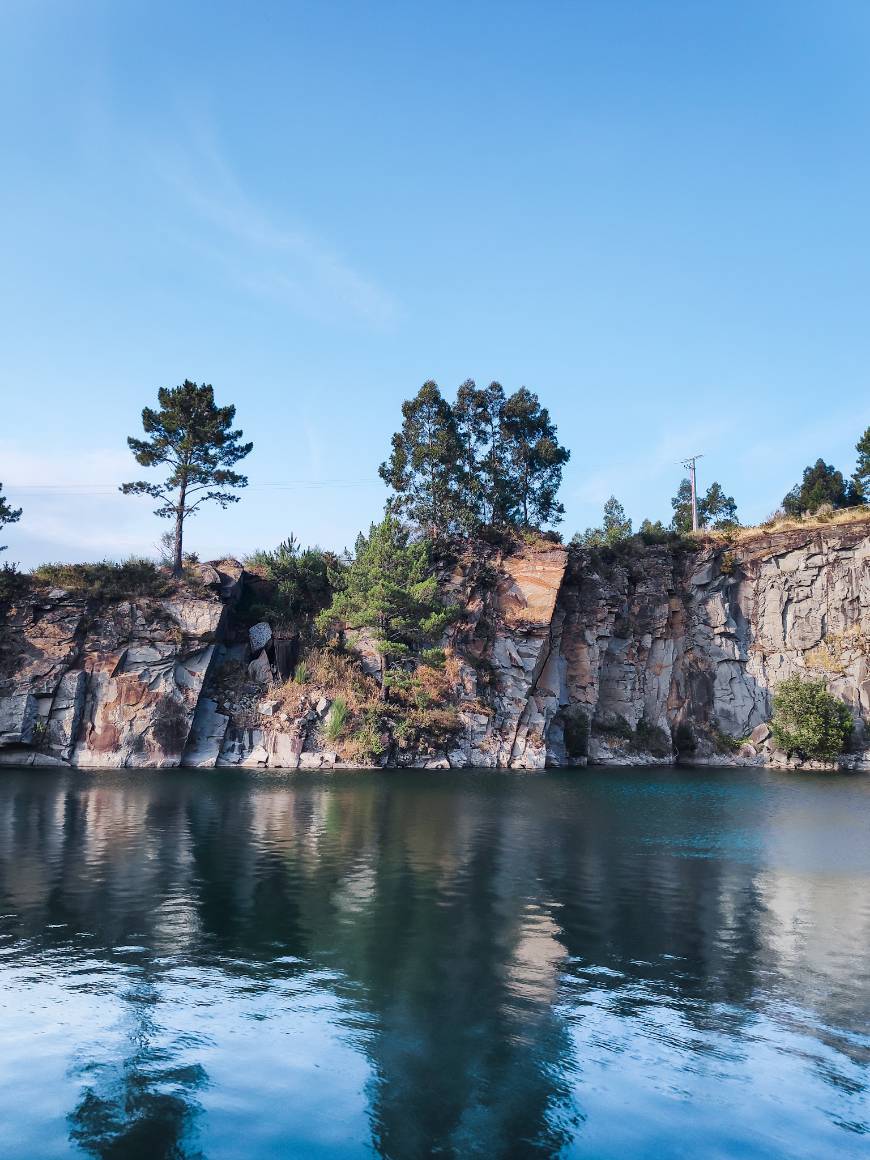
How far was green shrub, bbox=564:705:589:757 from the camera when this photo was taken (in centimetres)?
6412

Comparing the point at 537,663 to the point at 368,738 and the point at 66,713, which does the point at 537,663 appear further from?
the point at 66,713

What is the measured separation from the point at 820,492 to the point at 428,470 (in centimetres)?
4994

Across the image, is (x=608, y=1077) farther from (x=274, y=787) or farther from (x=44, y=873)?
(x=274, y=787)

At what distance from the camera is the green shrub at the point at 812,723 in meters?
59.8

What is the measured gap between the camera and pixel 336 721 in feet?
176

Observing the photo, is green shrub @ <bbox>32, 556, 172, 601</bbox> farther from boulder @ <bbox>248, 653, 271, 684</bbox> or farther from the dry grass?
the dry grass

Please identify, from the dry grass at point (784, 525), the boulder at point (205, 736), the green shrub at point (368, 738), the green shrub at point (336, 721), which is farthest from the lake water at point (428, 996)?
the dry grass at point (784, 525)

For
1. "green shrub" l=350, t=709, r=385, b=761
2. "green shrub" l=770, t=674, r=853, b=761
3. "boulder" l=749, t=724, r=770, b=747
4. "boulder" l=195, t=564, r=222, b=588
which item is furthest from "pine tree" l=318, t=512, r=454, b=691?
"boulder" l=749, t=724, r=770, b=747

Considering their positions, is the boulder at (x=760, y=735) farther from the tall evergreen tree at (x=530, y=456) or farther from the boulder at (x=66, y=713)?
the boulder at (x=66, y=713)

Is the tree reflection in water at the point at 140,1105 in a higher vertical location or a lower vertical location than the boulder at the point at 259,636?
lower

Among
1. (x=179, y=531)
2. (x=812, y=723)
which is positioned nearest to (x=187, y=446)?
(x=179, y=531)

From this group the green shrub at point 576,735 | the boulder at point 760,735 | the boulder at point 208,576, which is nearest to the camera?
the boulder at point 208,576

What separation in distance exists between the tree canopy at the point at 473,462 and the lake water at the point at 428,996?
4052cm

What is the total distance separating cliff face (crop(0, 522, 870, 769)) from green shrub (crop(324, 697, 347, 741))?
2.32 ft
